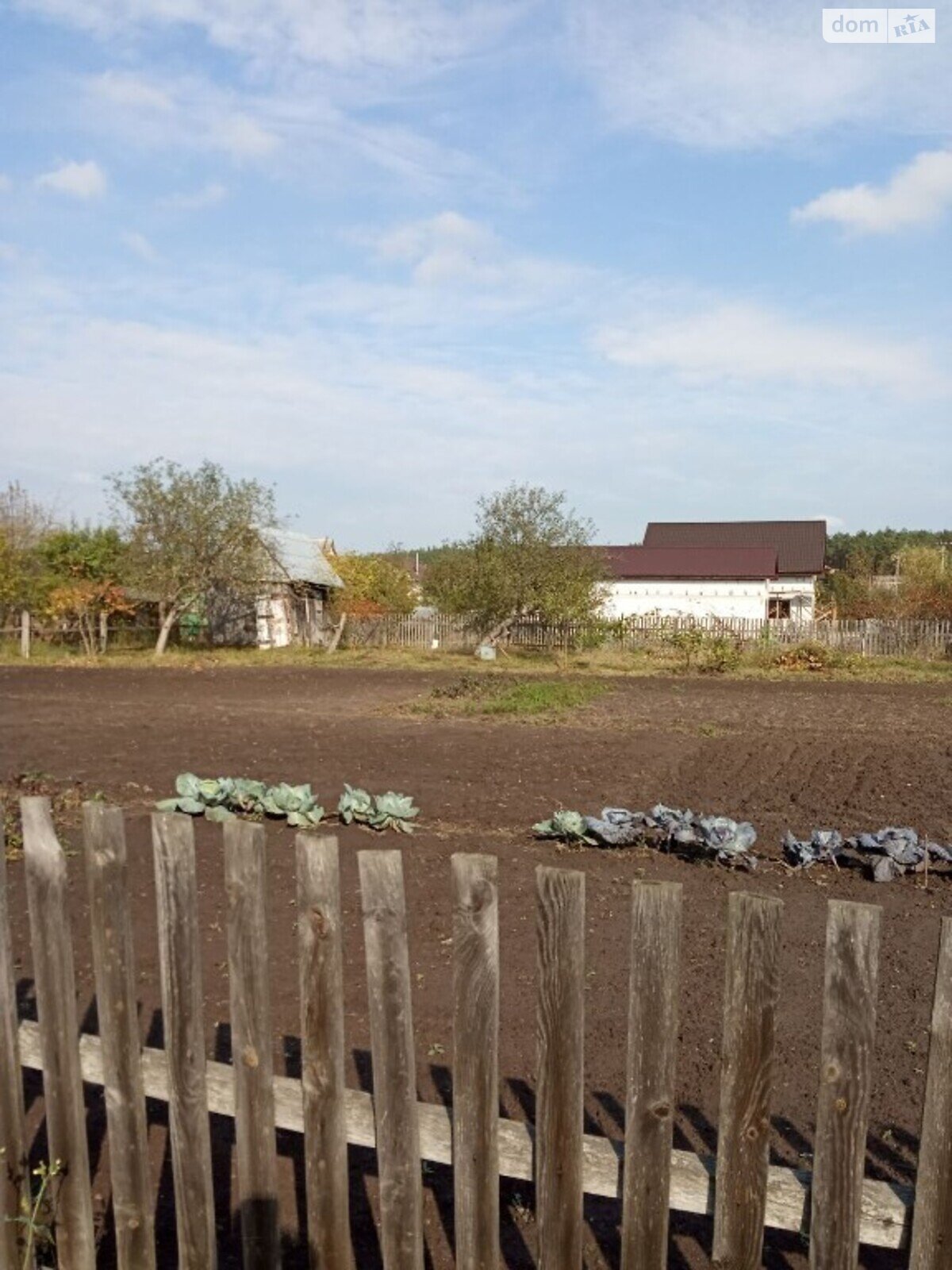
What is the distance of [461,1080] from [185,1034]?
651 mm

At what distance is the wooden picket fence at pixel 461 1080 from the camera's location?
1828 millimetres

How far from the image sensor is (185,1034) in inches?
91.0

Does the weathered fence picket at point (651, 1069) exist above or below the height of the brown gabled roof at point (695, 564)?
below

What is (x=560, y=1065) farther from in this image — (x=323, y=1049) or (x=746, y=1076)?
(x=323, y=1049)

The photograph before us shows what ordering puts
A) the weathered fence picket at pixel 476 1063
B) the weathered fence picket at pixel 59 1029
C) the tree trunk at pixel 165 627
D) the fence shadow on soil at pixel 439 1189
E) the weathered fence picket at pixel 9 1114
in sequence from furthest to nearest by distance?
the tree trunk at pixel 165 627 < the fence shadow on soil at pixel 439 1189 < the weathered fence picket at pixel 9 1114 < the weathered fence picket at pixel 59 1029 < the weathered fence picket at pixel 476 1063

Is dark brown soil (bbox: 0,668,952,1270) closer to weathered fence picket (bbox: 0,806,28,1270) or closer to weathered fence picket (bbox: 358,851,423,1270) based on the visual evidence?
weathered fence picket (bbox: 0,806,28,1270)

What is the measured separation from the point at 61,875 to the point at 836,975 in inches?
66.7

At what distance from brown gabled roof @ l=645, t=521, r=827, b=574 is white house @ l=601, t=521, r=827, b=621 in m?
0.05

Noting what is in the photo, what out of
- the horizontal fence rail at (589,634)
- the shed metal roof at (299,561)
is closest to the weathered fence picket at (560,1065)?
the horizontal fence rail at (589,634)

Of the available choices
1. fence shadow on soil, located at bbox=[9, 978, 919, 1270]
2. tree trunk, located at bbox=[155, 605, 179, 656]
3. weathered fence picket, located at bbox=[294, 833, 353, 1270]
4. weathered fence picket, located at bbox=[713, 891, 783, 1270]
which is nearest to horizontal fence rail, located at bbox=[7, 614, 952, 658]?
tree trunk, located at bbox=[155, 605, 179, 656]

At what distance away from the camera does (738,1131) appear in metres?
1.88

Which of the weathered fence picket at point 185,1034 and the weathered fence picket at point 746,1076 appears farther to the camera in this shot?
the weathered fence picket at point 185,1034

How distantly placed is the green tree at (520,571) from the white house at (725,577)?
43.1 ft

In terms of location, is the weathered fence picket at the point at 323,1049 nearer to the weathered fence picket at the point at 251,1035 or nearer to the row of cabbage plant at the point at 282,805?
the weathered fence picket at the point at 251,1035
